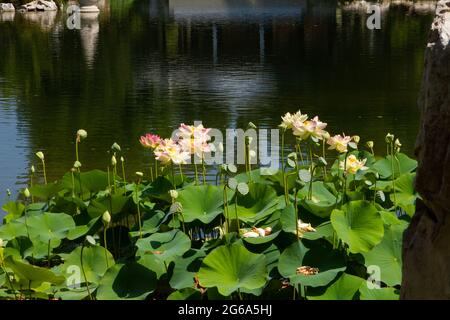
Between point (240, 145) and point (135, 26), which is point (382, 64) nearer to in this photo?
point (240, 145)

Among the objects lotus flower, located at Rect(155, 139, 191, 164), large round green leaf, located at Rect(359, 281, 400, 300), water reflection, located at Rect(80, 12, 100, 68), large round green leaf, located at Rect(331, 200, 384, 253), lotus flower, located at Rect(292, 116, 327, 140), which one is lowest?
water reflection, located at Rect(80, 12, 100, 68)

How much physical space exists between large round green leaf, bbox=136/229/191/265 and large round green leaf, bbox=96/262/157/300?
112 millimetres

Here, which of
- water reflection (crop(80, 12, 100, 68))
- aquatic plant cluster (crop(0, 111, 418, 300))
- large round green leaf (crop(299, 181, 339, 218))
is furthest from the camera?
water reflection (crop(80, 12, 100, 68))

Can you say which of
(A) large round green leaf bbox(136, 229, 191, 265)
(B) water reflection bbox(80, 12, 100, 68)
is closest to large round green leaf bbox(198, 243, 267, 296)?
(A) large round green leaf bbox(136, 229, 191, 265)

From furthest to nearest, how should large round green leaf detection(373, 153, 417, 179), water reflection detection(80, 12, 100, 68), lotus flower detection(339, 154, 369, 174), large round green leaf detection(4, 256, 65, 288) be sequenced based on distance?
water reflection detection(80, 12, 100, 68)
large round green leaf detection(373, 153, 417, 179)
lotus flower detection(339, 154, 369, 174)
large round green leaf detection(4, 256, 65, 288)

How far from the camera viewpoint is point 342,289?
8.53 ft

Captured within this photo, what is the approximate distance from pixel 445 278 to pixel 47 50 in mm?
13580

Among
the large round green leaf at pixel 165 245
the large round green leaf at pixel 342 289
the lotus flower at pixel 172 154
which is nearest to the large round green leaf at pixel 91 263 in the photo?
the large round green leaf at pixel 165 245

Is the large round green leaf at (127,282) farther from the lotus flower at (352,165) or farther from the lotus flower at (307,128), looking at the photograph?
the lotus flower at (352,165)

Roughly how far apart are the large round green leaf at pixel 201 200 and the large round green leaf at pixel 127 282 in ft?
1.73

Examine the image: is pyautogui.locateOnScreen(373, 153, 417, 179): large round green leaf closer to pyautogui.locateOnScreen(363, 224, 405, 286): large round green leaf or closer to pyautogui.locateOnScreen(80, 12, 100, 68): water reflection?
pyautogui.locateOnScreen(363, 224, 405, 286): large round green leaf

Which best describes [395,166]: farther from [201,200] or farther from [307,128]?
[201,200]

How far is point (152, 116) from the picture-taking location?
8164 mm

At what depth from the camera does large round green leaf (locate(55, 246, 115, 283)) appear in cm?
296
